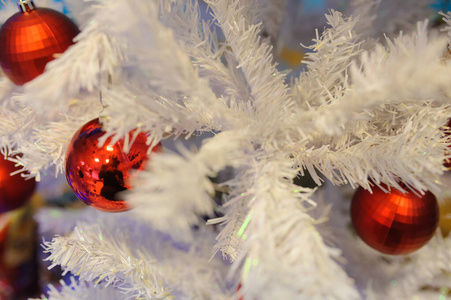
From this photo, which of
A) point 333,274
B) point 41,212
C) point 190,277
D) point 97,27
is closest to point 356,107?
point 333,274

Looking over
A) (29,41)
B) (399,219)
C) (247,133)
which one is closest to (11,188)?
(29,41)

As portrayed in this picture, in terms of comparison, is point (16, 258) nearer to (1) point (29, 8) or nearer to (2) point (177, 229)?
(1) point (29, 8)

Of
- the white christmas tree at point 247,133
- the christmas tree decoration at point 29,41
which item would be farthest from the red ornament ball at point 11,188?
the christmas tree decoration at point 29,41

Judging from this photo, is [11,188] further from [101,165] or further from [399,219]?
[399,219]

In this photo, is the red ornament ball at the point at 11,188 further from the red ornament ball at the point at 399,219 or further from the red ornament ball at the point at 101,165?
the red ornament ball at the point at 399,219

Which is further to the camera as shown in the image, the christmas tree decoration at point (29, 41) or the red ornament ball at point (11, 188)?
the red ornament ball at point (11, 188)

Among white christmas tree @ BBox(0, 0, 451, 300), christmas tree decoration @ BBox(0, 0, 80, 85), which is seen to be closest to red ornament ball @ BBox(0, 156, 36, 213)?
white christmas tree @ BBox(0, 0, 451, 300)
